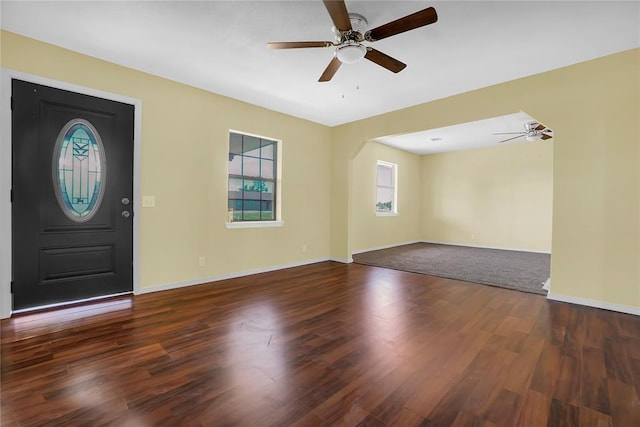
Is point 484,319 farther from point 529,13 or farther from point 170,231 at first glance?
point 170,231

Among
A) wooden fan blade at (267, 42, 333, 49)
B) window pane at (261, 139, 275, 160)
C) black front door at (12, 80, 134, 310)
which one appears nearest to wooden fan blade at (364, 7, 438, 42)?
wooden fan blade at (267, 42, 333, 49)

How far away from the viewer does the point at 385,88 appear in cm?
391

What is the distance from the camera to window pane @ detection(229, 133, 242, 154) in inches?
175

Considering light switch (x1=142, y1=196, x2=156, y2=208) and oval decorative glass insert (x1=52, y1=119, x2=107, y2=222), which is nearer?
oval decorative glass insert (x1=52, y1=119, x2=107, y2=222)

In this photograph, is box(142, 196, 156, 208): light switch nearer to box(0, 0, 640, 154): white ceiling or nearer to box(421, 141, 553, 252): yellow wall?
box(0, 0, 640, 154): white ceiling

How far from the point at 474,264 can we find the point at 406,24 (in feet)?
15.3

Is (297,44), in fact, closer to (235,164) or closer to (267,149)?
(235,164)

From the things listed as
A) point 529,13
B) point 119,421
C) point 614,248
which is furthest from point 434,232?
point 119,421

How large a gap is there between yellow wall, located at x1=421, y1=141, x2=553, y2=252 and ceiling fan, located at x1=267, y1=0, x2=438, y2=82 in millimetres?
6040

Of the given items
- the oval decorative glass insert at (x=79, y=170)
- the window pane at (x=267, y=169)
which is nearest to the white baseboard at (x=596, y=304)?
the window pane at (x=267, y=169)

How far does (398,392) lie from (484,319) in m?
1.61

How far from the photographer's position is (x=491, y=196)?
757 centimetres

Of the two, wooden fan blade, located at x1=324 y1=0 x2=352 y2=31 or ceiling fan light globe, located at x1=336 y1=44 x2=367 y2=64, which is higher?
wooden fan blade, located at x1=324 y1=0 x2=352 y2=31

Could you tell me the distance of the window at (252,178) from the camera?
450 cm
